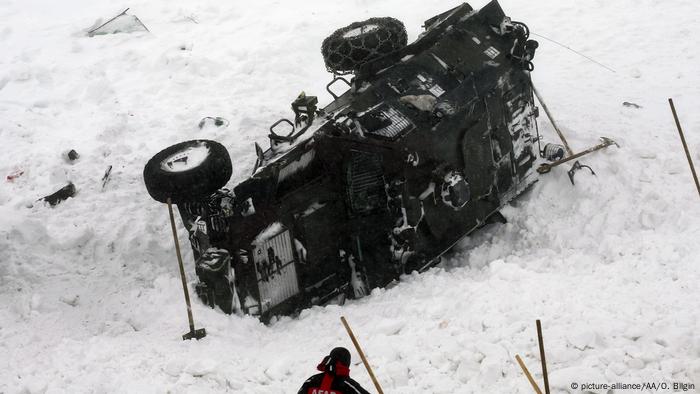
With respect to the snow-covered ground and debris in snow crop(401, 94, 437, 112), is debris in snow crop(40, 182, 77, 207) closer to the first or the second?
the snow-covered ground

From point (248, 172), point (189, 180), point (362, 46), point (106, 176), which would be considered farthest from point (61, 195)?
point (362, 46)

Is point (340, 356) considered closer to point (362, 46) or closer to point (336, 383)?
point (336, 383)

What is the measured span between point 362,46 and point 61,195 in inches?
186

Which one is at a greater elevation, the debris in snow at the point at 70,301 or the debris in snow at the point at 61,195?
the debris in snow at the point at 70,301

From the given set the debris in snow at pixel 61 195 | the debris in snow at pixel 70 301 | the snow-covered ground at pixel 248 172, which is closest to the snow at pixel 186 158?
the snow-covered ground at pixel 248 172

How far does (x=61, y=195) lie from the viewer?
410 inches

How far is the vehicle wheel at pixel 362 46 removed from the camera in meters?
9.39

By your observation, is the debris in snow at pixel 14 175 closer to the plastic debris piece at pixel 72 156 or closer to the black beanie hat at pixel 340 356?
the plastic debris piece at pixel 72 156

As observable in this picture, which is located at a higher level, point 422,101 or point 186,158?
point 422,101

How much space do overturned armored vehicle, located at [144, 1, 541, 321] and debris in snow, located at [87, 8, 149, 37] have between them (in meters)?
7.54

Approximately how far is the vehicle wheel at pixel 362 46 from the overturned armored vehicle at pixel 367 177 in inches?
0.6

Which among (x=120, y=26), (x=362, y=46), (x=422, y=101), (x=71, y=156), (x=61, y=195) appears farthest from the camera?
(x=120, y=26)

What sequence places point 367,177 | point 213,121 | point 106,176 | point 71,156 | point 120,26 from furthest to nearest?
point 120,26
point 213,121
point 71,156
point 106,176
point 367,177

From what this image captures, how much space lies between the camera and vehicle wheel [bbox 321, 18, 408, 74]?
370 inches
